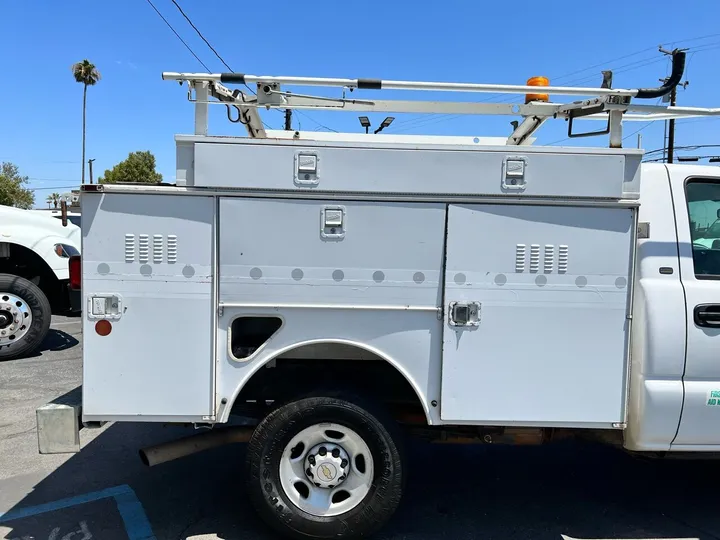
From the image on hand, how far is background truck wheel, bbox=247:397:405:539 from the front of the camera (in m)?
3.14

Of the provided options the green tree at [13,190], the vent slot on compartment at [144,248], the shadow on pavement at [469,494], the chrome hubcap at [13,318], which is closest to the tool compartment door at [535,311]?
the shadow on pavement at [469,494]

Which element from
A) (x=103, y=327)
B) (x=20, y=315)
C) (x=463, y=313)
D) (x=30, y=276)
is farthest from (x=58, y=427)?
(x=30, y=276)

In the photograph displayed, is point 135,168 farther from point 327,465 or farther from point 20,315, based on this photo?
point 327,465

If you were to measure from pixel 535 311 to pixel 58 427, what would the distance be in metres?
2.84

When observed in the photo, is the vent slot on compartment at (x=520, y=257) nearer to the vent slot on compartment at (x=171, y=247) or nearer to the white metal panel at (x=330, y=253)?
the white metal panel at (x=330, y=253)

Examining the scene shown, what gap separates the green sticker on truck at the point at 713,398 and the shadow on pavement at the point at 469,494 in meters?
0.94

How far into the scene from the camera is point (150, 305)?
3090 mm

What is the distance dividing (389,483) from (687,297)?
2043 millimetres

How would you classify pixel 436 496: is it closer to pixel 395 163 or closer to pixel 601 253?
pixel 601 253

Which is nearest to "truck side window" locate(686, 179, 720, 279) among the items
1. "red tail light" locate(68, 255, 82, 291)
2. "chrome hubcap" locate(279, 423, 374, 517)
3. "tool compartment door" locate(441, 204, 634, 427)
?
"tool compartment door" locate(441, 204, 634, 427)

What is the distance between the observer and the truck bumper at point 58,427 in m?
3.14

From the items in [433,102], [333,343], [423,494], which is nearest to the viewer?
[333,343]

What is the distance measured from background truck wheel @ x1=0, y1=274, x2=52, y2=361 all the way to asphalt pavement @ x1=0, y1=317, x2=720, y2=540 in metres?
2.44

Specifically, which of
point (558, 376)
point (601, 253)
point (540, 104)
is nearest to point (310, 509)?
point (558, 376)
